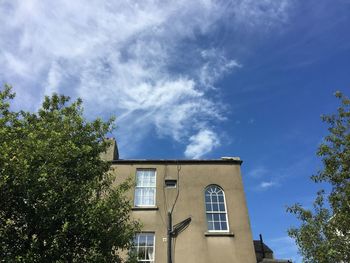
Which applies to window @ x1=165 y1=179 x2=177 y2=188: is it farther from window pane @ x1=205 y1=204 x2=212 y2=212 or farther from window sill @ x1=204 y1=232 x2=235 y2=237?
window sill @ x1=204 y1=232 x2=235 y2=237

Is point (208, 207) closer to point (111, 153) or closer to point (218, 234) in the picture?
point (218, 234)

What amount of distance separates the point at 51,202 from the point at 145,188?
375 inches

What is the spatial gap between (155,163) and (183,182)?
2.28m

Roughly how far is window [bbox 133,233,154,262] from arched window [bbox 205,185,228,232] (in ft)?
11.5

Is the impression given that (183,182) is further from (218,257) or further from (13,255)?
(13,255)

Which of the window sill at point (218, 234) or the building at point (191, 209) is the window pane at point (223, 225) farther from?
the window sill at point (218, 234)

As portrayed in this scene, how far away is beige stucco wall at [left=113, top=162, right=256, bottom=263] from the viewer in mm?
17734

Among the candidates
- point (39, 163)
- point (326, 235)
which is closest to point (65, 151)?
point (39, 163)

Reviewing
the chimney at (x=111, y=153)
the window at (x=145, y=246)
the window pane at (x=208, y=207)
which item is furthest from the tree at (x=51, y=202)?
the chimney at (x=111, y=153)

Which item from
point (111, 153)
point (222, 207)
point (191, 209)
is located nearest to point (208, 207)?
point (222, 207)

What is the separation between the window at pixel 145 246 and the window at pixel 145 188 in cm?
203

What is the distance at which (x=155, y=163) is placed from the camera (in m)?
21.1

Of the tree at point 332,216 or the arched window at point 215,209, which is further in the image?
the arched window at point 215,209

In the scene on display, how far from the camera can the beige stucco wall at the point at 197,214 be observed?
17.7 m
